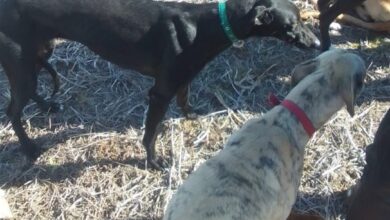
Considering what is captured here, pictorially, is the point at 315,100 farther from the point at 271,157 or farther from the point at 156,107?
the point at 156,107

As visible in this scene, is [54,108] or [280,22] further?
[54,108]

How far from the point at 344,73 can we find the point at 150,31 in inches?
57.9

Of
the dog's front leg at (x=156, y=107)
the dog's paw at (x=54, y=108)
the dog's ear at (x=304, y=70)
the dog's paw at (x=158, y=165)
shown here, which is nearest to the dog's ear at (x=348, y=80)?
the dog's ear at (x=304, y=70)

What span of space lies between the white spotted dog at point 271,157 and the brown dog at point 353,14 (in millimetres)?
1380

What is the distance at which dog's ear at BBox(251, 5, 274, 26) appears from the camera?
162 inches

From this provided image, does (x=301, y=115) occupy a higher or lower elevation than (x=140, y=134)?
higher

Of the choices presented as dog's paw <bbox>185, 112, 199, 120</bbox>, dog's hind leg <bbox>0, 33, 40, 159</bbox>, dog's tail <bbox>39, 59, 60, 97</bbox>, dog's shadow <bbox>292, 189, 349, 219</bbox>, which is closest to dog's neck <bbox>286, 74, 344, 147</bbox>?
dog's shadow <bbox>292, 189, 349, 219</bbox>

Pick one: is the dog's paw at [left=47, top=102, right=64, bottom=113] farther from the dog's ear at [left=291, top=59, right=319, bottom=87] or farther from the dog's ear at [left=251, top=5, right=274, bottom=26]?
the dog's ear at [left=291, top=59, right=319, bottom=87]

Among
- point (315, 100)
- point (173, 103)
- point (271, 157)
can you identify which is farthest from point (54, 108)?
point (315, 100)

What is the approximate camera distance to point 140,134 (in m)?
4.93

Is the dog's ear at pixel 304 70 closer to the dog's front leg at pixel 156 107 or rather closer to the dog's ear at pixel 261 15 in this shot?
the dog's ear at pixel 261 15

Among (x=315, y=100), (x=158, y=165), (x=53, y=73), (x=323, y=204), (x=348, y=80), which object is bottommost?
(x=323, y=204)

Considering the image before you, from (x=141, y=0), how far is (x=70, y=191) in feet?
4.99

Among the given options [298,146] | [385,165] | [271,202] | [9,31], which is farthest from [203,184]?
[9,31]
